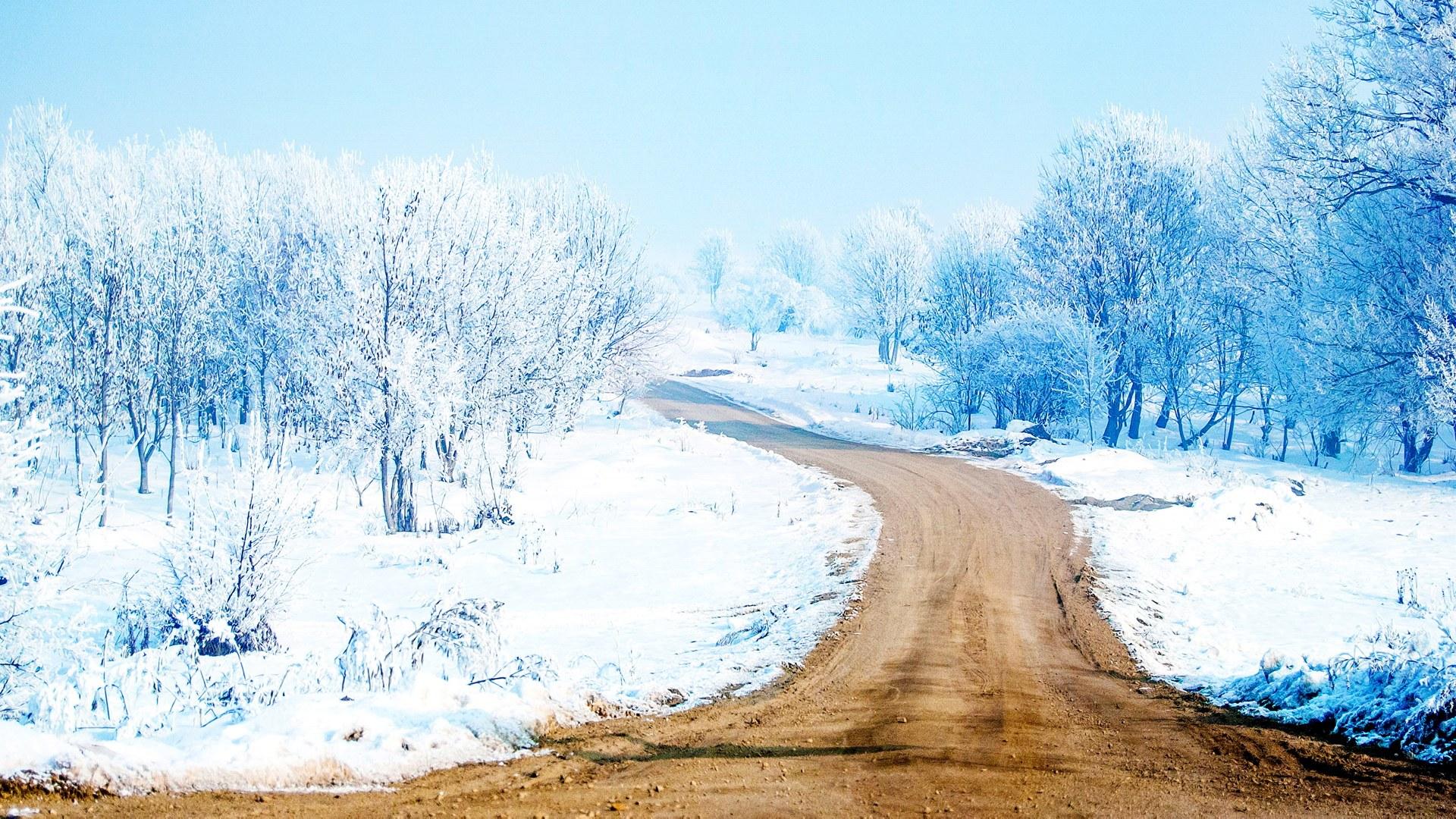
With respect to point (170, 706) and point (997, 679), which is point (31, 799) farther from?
point (997, 679)

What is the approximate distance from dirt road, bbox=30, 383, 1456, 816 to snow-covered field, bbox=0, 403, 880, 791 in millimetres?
365

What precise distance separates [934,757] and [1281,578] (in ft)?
37.0

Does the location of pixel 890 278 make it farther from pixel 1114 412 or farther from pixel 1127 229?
pixel 1127 229

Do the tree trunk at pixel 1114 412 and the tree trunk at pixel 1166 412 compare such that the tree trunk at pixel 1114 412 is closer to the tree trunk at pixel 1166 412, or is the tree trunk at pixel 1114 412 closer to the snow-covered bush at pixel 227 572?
the tree trunk at pixel 1166 412

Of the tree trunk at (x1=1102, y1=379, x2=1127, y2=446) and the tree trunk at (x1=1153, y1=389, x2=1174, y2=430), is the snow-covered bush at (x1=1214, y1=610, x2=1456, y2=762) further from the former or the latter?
the tree trunk at (x1=1153, y1=389, x2=1174, y2=430)

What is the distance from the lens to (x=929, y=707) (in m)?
7.12

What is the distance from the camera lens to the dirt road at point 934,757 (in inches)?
196

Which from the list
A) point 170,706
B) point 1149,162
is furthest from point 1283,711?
point 1149,162

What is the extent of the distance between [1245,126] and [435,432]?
30226mm

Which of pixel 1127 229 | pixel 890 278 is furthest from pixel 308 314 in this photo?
pixel 890 278

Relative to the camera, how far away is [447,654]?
8.20m

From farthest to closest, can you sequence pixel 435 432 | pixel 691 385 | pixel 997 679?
pixel 691 385
pixel 435 432
pixel 997 679

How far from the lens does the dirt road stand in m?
4.98

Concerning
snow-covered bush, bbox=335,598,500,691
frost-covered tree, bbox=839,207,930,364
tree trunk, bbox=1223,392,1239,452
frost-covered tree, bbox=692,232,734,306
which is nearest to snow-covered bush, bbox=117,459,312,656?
snow-covered bush, bbox=335,598,500,691
